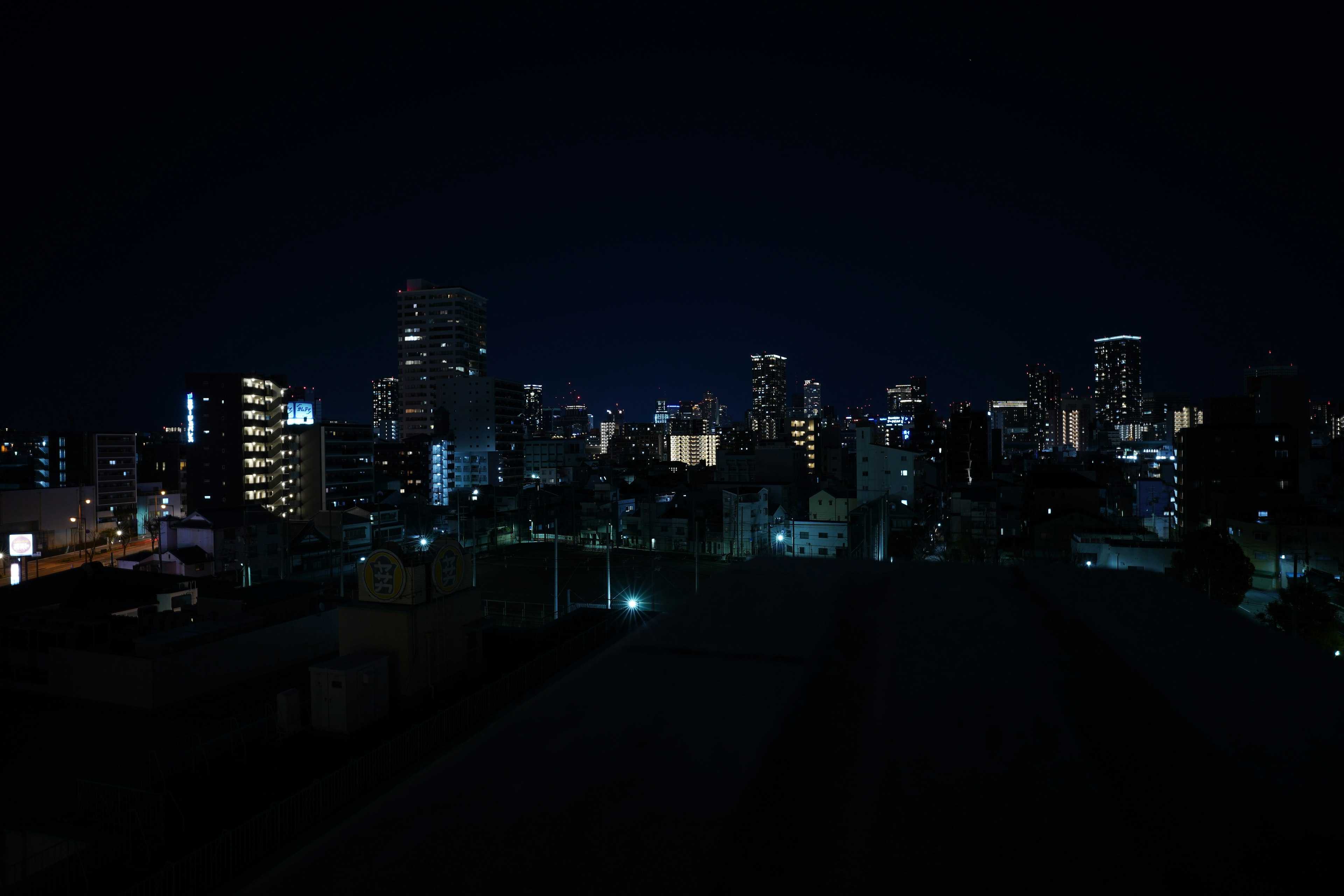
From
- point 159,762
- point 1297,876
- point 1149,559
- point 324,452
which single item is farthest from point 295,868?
point 324,452

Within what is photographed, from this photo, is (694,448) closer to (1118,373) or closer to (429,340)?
(429,340)

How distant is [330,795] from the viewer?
5867mm

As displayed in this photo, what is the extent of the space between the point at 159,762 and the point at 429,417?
61319 millimetres

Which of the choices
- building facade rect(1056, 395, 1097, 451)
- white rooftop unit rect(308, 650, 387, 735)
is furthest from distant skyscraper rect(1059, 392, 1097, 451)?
white rooftop unit rect(308, 650, 387, 735)

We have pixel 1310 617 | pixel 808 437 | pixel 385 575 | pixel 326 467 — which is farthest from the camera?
pixel 808 437

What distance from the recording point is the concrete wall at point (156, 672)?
853 cm

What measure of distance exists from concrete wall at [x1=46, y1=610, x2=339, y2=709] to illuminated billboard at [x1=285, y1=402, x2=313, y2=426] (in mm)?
26086

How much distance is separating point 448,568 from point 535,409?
87.6m

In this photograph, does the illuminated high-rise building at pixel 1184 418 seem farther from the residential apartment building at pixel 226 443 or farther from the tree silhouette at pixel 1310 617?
the residential apartment building at pixel 226 443

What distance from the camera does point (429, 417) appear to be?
64.4m

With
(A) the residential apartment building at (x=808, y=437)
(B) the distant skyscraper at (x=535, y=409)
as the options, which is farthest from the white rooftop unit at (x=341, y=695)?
(B) the distant skyscraper at (x=535, y=409)

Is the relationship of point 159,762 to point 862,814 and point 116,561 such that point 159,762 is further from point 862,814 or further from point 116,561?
point 116,561

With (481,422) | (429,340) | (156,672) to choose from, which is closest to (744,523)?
(156,672)

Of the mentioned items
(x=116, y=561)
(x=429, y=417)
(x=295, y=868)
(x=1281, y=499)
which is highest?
(x=429, y=417)
